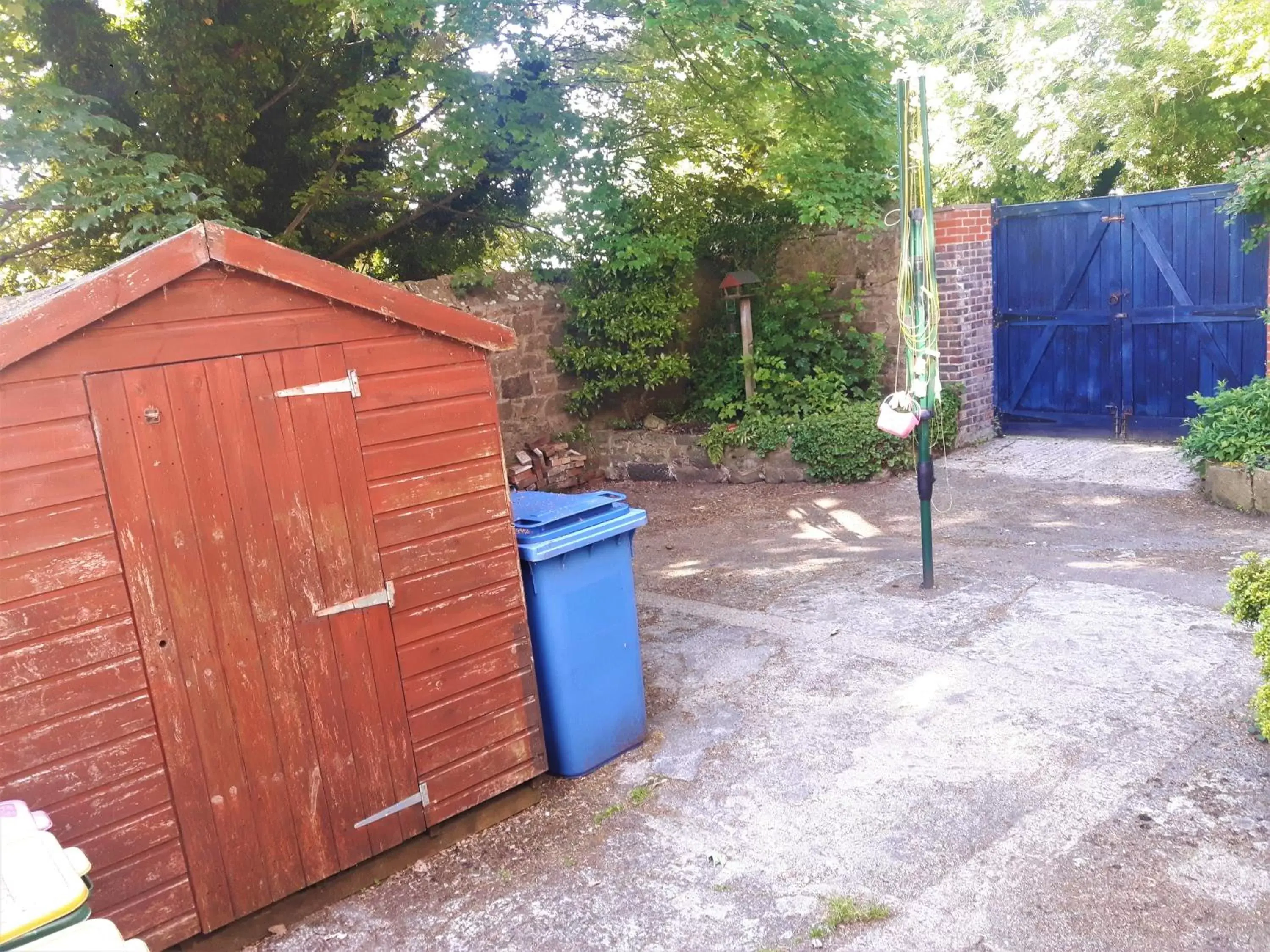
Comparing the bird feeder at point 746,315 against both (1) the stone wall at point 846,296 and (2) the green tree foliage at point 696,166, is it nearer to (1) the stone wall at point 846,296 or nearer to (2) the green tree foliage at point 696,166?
(2) the green tree foliage at point 696,166

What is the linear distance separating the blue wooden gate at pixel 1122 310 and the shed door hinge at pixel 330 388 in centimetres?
843

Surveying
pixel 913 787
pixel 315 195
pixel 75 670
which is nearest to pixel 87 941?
pixel 75 670

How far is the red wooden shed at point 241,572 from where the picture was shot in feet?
10.3

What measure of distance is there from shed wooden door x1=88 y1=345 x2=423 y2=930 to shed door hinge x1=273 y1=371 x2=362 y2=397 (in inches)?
0.7

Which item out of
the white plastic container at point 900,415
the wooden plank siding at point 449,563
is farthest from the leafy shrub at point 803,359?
the wooden plank siding at point 449,563

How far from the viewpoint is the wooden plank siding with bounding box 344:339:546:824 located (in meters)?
3.87

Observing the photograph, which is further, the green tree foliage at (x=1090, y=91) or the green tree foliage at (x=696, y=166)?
the green tree foliage at (x=1090, y=91)

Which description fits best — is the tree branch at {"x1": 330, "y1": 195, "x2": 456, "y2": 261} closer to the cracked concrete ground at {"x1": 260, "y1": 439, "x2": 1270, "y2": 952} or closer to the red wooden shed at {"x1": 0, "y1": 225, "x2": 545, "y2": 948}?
the cracked concrete ground at {"x1": 260, "y1": 439, "x2": 1270, "y2": 952}

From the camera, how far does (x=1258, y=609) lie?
4184 millimetres

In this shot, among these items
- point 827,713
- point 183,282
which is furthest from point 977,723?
point 183,282

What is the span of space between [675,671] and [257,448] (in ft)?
9.46

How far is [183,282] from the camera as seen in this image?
3.36 meters

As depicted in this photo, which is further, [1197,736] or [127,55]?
[127,55]

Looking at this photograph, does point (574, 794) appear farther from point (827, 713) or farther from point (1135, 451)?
point (1135, 451)
